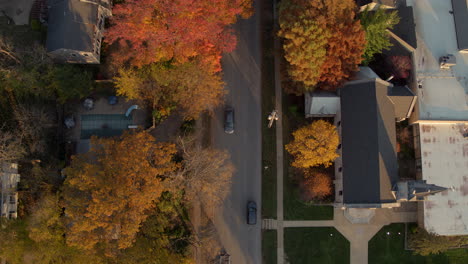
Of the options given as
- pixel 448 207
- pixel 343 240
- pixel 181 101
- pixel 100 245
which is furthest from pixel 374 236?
pixel 100 245

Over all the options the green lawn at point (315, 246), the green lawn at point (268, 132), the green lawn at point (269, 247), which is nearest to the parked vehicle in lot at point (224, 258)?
the green lawn at point (269, 247)

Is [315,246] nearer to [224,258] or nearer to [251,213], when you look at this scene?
[251,213]

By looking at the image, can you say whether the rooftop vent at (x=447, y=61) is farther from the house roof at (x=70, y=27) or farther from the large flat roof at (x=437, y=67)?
the house roof at (x=70, y=27)

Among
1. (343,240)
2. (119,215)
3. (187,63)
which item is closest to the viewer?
(119,215)

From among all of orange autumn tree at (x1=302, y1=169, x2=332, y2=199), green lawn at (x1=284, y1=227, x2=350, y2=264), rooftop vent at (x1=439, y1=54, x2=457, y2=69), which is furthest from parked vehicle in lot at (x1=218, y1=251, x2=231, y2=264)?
rooftop vent at (x1=439, y1=54, x2=457, y2=69)

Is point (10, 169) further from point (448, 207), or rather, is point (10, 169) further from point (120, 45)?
point (448, 207)
